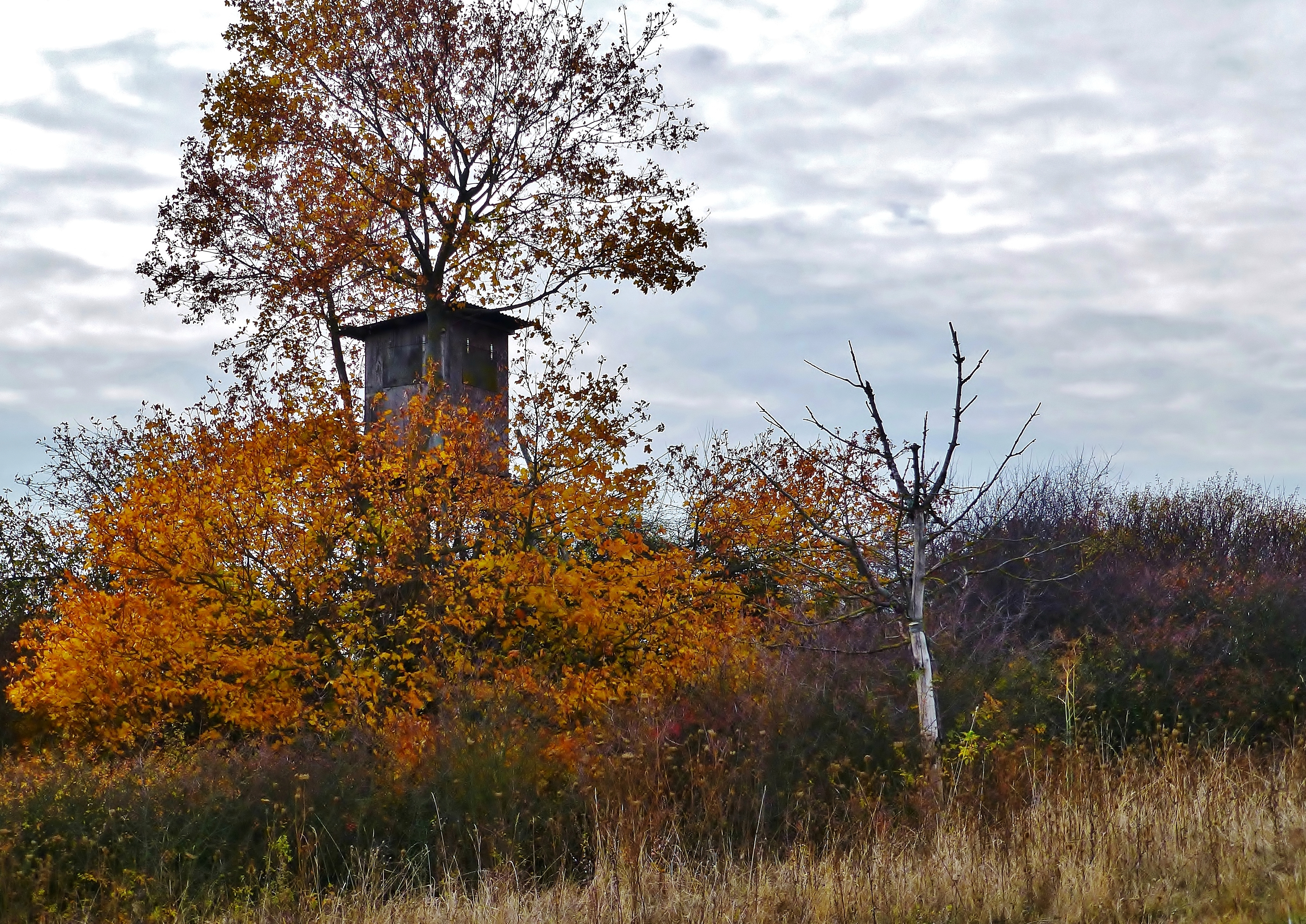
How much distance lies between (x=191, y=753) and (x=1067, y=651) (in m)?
8.08

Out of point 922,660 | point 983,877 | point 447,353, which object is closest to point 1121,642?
point 922,660

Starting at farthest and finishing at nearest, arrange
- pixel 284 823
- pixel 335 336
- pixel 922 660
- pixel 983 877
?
pixel 335 336
pixel 284 823
pixel 922 660
pixel 983 877

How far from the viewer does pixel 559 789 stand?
25.7 feet

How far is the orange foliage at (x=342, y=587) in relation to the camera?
10.9m

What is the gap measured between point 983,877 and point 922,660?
1.91m

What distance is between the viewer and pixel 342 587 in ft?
38.3

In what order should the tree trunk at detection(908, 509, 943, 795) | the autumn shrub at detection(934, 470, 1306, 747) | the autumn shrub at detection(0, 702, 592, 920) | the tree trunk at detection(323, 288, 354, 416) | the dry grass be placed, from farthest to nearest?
the tree trunk at detection(323, 288, 354, 416)
the autumn shrub at detection(934, 470, 1306, 747)
the tree trunk at detection(908, 509, 943, 795)
the autumn shrub at detection(0, 702, 592, 920)
the dry grass

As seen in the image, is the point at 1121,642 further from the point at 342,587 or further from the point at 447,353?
the point at 447,353

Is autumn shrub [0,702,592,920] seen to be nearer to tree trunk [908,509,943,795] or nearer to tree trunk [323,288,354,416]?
tree trunk [908,509,943,795]

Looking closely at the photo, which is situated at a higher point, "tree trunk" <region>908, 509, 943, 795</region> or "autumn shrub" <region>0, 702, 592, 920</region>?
"tree trunk" <region>908, 509, 943, 795</region>

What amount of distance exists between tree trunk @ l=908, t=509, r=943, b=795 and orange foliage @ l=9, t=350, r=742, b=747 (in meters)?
3.03

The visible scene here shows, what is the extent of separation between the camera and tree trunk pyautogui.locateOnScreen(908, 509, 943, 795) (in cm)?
742

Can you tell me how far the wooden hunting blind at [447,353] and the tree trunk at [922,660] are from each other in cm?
1058

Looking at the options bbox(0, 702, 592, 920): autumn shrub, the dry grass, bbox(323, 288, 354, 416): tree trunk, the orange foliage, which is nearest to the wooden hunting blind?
bbox(323, 288, 354, 416): tree trunk
